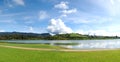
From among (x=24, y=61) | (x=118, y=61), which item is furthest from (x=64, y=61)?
(x=118, y=61)

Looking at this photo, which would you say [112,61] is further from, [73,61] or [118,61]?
[73,61]

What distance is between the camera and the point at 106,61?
22078 millimetres

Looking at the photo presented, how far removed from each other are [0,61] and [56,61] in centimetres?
561

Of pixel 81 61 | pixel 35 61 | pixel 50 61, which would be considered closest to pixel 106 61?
pixel 81 61

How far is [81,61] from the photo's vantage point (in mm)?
22094

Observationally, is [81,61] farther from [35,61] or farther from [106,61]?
[35,61]

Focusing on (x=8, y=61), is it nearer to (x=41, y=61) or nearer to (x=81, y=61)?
(x=41, y=61)

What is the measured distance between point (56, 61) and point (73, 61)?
1757mm

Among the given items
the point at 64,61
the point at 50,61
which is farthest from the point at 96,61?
the point at 50,61

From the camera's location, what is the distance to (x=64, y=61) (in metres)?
21.9

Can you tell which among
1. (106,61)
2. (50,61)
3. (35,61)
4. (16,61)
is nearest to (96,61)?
(106,61)

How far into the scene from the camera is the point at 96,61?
72.3 feet

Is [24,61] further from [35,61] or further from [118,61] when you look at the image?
[118,61]

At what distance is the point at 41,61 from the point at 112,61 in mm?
7305
